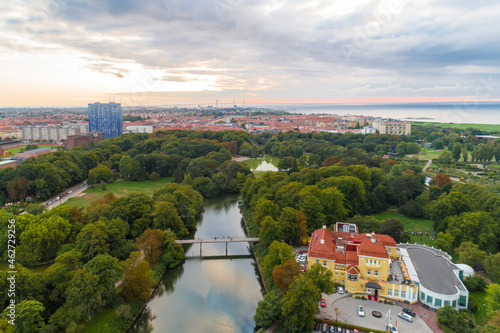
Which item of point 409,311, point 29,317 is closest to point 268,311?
point 409,311

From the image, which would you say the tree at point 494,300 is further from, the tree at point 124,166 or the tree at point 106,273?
the tree at point 124,166

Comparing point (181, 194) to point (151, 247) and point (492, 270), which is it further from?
point (492, 270)

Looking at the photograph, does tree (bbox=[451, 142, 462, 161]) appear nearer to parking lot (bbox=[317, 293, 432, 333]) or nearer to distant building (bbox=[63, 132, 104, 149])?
parking lot (bbox=[317, 293, 432, 333])

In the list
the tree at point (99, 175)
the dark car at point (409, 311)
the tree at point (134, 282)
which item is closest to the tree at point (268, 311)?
the dark car at point (409, 311)

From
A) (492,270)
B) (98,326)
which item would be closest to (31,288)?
(98,326)

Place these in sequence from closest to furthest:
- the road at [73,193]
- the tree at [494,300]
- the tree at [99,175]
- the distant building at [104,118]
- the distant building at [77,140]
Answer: the tree at [494,300]
the road at [73,193]
the tree at [99,175]
the distant building at [77,140]
the distant building at [104,118]

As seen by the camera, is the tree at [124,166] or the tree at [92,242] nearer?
the tree at [92,242]

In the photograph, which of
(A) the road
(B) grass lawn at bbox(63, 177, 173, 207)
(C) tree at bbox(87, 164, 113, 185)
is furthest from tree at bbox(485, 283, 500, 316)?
(C) tree at bbox(87, 164, 113, 185)
